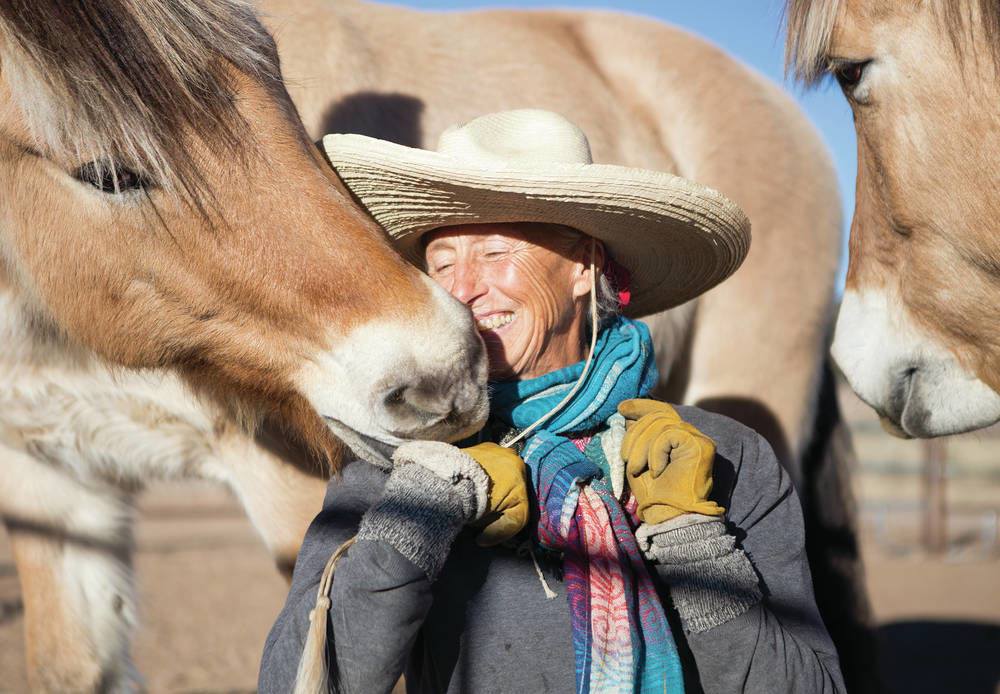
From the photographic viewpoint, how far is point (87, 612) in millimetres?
2795

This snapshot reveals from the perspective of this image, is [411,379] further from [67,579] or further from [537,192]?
[67,579]

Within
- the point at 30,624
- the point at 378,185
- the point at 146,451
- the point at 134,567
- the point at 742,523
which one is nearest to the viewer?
the point at 742,523

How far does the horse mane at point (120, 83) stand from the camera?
1.54 m

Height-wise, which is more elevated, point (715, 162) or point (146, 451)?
point (715, 162)

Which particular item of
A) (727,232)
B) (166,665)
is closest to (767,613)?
(727,232)

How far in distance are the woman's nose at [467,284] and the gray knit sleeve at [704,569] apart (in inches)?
24.0

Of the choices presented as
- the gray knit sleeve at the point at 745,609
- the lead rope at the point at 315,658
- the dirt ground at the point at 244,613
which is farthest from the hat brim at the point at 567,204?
the dirt ground at the point at 244,613

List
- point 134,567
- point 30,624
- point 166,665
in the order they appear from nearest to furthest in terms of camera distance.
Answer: point 30,624 < point 134,567 < point 166,665

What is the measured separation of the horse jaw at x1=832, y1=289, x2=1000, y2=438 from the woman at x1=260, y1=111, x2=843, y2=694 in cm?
49

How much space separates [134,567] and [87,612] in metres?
0.22

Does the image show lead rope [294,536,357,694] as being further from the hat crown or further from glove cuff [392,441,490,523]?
the hat crown

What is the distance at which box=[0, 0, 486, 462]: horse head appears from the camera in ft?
5.00

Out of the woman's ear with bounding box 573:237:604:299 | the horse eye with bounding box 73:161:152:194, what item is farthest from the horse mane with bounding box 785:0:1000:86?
the horse eye with bounding box 73:161:152:194

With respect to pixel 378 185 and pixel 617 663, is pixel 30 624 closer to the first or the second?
pixel 378 185
